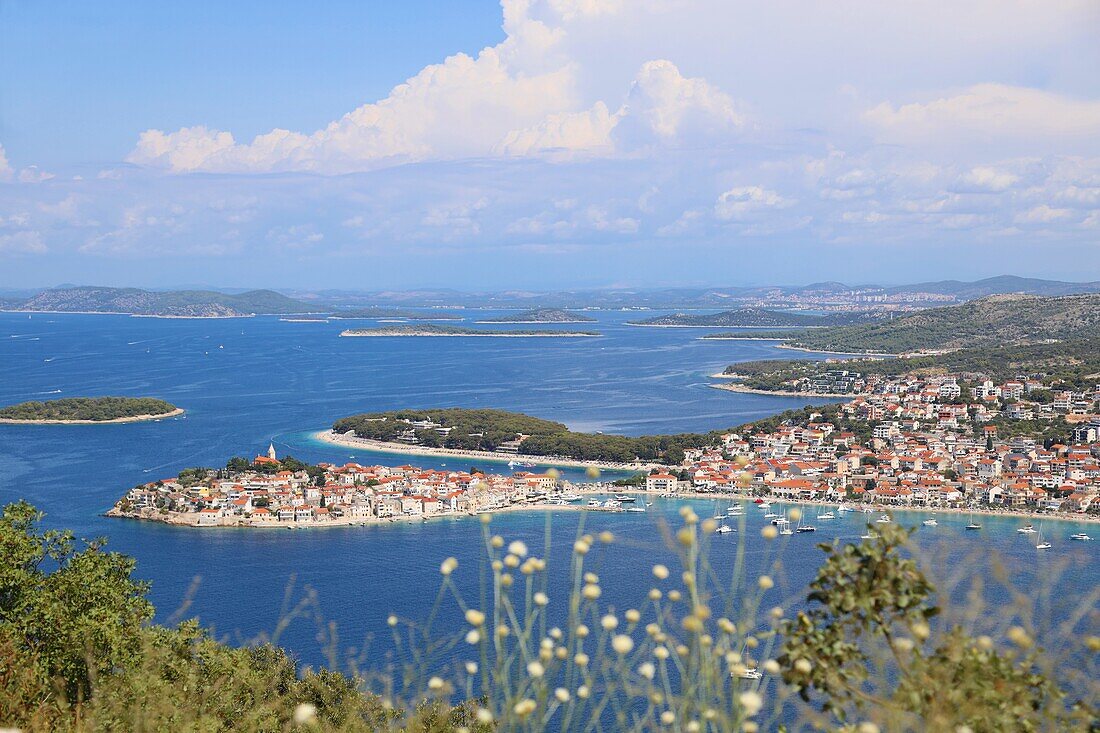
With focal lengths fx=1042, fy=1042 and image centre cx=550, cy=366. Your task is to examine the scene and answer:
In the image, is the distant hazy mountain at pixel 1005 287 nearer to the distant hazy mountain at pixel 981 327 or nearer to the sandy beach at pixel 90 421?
the distant hazy mountain at pixel 981 327

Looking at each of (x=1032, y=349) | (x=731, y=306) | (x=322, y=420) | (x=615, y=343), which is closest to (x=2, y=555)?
(x=322, y=420)

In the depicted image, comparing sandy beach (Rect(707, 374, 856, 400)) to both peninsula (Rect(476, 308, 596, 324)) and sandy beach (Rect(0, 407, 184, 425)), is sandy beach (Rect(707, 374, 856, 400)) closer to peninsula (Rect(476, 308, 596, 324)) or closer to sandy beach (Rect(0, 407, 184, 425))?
sandy beach (Rect(0, 407, 184, 425))

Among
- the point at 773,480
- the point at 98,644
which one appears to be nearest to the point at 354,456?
the point at 773,480

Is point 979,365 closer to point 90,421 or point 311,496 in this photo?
point 311,496

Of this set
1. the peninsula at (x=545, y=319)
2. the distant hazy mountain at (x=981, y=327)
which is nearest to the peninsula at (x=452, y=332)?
the peninsula at (x=545, y=319)

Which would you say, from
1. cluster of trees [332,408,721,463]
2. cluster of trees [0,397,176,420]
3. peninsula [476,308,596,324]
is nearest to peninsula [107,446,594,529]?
cluster of trees [332,408,721,463]
